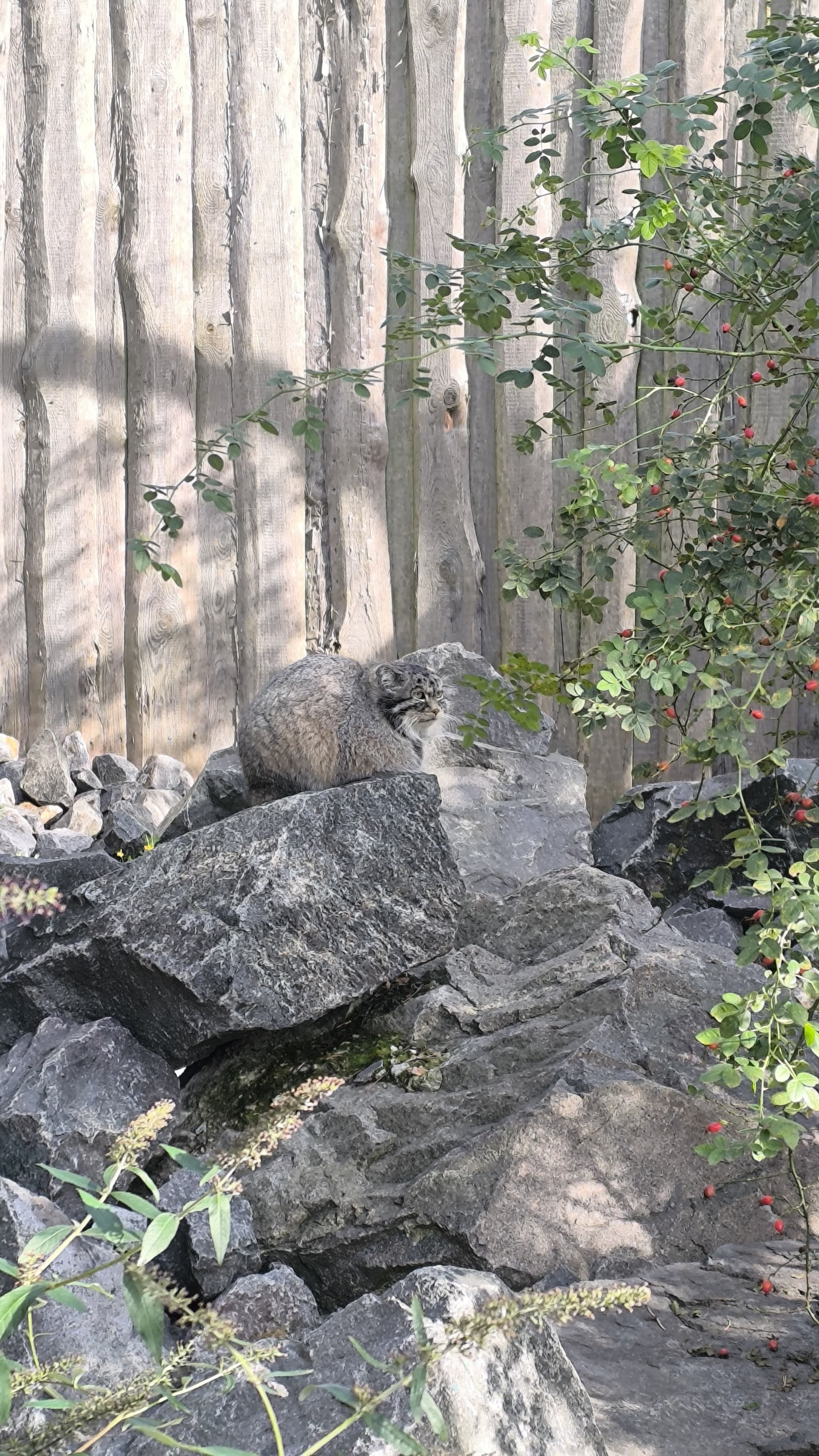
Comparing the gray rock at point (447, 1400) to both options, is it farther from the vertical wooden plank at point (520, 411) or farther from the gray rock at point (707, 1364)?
the vertical wooden plank at point (520, 411)

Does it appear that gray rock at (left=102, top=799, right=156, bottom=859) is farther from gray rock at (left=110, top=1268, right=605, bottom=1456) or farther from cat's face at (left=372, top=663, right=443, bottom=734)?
gray rock at (left=110, top=1268, right=605, bottom=1456)

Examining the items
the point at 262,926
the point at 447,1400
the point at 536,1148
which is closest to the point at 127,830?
the point at 262,926

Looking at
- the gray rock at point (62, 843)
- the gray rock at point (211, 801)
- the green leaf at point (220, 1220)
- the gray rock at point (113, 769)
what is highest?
the green leaf at point (220, 1220)

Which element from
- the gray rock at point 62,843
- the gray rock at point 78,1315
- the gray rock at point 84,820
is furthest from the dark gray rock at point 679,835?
the gray rock at point 78,1315

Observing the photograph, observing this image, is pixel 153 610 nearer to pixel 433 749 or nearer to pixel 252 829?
pixel 433 749

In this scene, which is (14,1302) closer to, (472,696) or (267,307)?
(472,696)

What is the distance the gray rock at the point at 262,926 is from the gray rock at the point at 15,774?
241 cm

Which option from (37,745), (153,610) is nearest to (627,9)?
(153,610)

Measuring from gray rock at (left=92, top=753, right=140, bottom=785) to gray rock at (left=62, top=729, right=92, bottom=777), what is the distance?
0.05m

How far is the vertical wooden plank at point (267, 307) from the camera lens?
6.50m

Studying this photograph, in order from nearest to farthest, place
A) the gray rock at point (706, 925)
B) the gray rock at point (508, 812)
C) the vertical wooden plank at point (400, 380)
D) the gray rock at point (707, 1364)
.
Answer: the gray rock at point (707, 1364) < the gray rock at point (706, 925) < the gray rock at point (508, 812) < the vertical wooden plank at point (400, 380)

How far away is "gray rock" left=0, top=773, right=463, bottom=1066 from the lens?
3.70m

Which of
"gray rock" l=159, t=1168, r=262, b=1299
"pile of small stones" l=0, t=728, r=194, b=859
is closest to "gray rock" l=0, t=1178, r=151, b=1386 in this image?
"gray rock" l=159, t=1168, r=262, b=1299

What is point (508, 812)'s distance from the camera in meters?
5.34
